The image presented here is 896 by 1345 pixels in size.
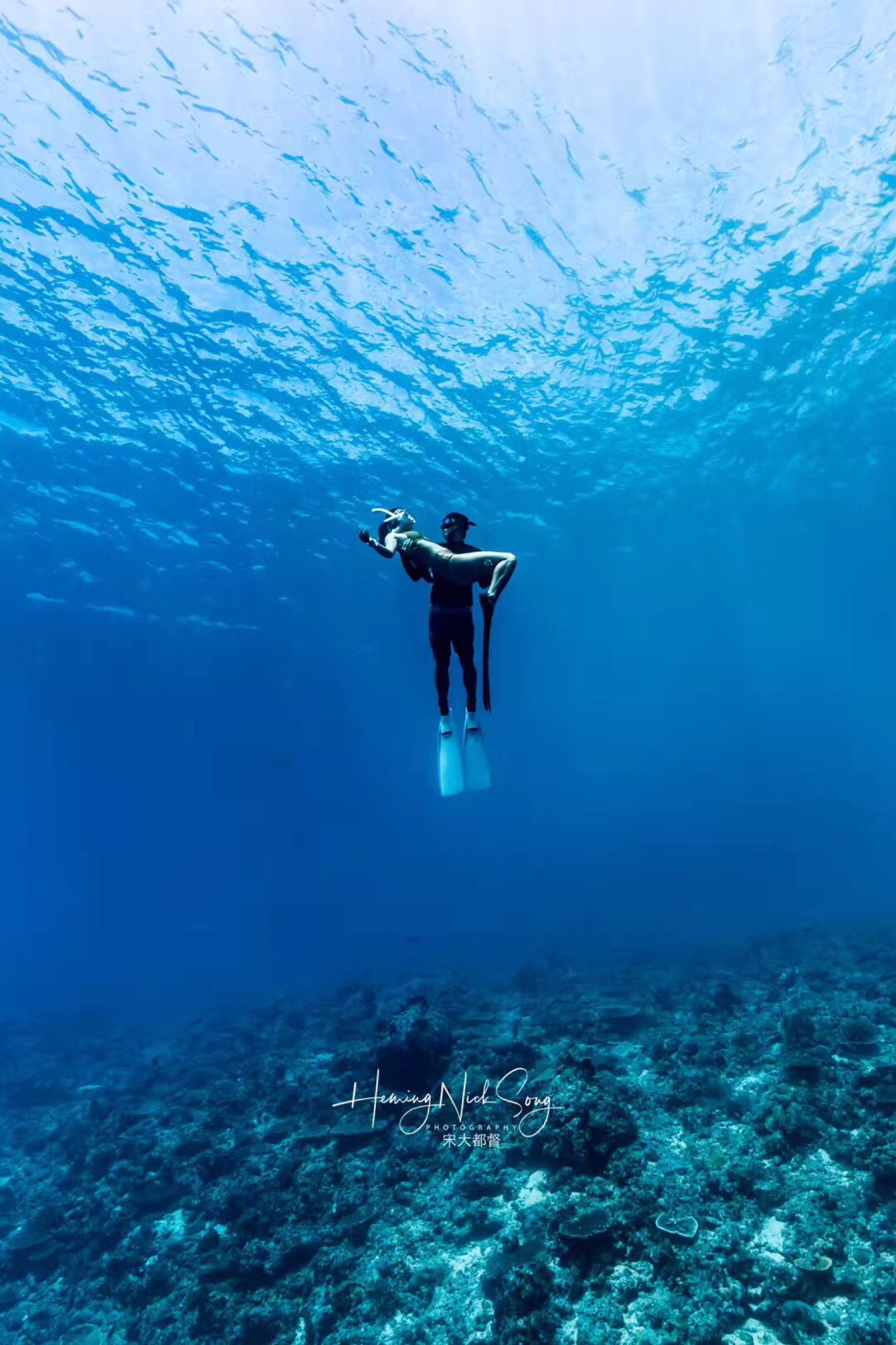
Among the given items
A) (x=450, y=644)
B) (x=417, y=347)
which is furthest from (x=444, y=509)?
(x=450, y=644)

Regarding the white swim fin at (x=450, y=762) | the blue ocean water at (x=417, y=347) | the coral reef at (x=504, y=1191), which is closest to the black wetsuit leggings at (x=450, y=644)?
the white swim fin at (x=450, y=762)

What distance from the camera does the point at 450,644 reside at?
727cm

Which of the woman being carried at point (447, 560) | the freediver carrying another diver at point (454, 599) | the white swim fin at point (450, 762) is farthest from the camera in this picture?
the white swim fin at point (450, 762)

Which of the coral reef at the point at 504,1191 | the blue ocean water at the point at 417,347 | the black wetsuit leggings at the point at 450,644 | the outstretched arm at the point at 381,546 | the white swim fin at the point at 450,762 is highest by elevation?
the blue ocean water at the point at 417,347

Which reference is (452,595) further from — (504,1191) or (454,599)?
(504,1191)

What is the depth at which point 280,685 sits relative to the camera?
146ft

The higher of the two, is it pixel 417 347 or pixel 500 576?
pixel 417 347

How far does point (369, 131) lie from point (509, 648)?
37.1 m

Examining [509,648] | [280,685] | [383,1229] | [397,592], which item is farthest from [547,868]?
[383,1229]

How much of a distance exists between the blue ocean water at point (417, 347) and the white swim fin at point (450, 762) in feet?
42.2

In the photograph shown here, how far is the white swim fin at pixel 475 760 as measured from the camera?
6.87 m

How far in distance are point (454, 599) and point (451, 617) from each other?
20 cm

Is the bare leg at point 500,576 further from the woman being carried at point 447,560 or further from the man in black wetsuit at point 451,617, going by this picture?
the man in black wetsuit at point 451,617

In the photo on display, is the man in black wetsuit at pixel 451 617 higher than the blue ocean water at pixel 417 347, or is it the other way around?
the blue ocean water at pixel 417 347
